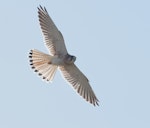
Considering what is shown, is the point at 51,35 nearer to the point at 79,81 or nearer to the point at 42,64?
the point at 42,64

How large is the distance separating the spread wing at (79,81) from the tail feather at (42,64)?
61 cm

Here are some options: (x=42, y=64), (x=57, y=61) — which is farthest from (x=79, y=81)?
(x=42, y=64)

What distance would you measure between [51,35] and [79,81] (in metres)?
1.79

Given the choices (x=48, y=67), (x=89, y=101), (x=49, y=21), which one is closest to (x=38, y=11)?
A: (x=49, y=21)

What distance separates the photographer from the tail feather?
19.5m

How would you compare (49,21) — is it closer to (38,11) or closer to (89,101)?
(38,11)

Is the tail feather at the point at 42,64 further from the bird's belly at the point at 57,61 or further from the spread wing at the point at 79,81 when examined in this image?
the spread wing at the point at 79,81

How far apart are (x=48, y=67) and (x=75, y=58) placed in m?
0.82

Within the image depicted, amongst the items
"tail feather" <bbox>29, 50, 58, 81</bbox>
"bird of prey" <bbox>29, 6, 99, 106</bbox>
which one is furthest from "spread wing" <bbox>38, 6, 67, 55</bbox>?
"tail feather" <bbox>29, 50, 58, 81</bbox>

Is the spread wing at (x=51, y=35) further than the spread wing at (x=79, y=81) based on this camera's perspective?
No

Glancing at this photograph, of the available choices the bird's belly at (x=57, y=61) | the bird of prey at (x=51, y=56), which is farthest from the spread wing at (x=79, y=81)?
the bird's belly at (x=57, y=61)

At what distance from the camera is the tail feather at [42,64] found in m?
19.5

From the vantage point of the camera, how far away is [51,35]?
19859 mm

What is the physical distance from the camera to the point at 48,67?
19.9 m
